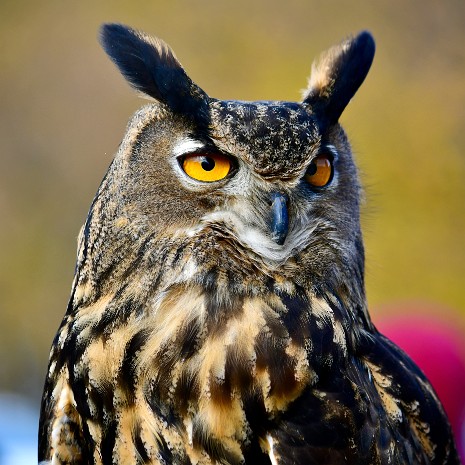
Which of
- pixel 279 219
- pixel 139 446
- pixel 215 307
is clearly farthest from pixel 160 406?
pixel 279 219

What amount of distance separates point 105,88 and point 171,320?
6.07 metres

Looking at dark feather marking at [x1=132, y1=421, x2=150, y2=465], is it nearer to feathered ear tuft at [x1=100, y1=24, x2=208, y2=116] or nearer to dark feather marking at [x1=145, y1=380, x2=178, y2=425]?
dark feather marking at [x1=145, y1=380, x2=178, y2=425]

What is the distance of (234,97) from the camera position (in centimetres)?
732

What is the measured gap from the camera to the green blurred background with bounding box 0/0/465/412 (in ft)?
22.0

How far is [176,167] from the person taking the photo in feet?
4.68

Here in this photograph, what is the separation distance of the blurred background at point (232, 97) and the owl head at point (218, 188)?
15.8ft

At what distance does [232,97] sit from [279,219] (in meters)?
6.08

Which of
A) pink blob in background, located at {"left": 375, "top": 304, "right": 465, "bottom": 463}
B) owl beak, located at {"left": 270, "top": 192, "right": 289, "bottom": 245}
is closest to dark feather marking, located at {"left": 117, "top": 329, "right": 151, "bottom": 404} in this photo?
owl beak, located at {"left": 270, "top": 192, "right": 289, "bottom": 245}

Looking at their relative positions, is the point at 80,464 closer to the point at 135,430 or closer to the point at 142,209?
the point at 135,430

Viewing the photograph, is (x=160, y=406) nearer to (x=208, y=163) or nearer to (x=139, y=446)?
(x=139, y=446)

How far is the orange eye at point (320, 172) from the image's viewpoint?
1455 millimetres

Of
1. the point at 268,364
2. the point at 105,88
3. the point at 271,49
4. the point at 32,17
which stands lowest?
the point at 268,364

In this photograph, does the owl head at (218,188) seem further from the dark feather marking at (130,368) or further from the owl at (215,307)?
the dark feather marking at (130,368)

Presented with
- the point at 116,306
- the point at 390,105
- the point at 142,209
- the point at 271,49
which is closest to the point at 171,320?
the point at 116,306
